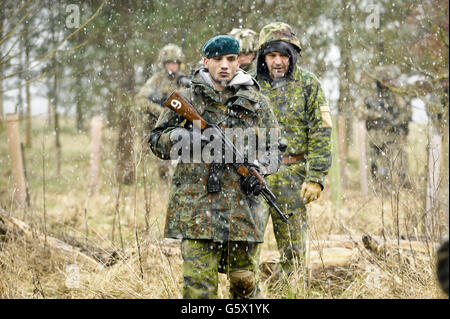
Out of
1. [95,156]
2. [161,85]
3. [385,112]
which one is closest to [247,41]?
[161,85]

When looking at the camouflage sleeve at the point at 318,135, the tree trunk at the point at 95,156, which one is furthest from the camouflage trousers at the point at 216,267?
the tree trunk at the point at 95,156

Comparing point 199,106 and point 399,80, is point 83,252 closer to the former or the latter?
point 199,106

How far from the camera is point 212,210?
117 inches

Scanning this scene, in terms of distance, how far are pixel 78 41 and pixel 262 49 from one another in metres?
5.81

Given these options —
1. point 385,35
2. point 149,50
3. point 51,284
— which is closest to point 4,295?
point 51,284

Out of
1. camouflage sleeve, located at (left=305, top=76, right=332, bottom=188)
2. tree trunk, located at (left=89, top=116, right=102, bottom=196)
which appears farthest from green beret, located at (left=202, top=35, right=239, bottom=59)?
tree trunk, located at (left=89, top=116, right=102, bottom=196)

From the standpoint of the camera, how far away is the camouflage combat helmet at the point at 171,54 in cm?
783

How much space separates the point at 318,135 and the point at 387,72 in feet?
19.3

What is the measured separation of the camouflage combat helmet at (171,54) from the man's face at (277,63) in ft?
13.2

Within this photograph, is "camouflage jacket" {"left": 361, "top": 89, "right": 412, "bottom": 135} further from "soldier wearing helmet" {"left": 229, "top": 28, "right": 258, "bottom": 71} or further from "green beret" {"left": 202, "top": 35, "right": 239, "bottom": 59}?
"green beret" {"left": 202, "top": 35, "right": 239, "bottom": 59}

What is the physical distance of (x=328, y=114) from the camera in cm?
396

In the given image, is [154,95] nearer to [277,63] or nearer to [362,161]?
→ [362,161]

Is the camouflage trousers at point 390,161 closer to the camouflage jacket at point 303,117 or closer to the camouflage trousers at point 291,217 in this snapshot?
the camouflage jacket at point 303,117

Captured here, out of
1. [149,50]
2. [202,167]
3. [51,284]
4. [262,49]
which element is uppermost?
[149,50]
